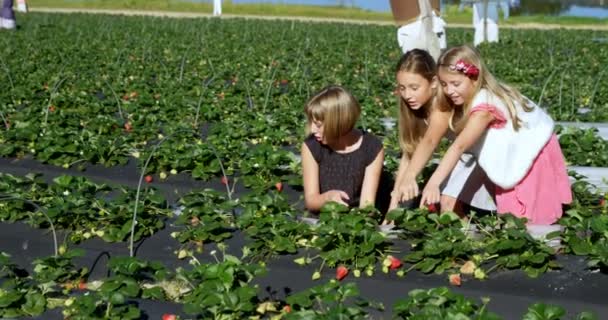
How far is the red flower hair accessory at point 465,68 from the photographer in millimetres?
3869

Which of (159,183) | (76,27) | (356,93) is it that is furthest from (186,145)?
(76,27)

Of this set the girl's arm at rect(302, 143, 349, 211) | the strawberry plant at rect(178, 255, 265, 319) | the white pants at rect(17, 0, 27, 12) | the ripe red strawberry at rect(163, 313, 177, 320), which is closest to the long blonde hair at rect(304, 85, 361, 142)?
the girl's arm at rect(302, 143, 349, 211)

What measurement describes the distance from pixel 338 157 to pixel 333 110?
1.04 ft

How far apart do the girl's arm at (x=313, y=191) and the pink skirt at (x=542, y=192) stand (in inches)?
29.3

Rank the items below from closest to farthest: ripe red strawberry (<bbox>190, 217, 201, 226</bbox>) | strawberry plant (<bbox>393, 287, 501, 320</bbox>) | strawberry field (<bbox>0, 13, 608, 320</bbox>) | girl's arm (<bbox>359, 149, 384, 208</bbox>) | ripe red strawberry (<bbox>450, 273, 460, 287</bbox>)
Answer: strawberry plant (<bbox>393, 287, 501, 320</bbox>), strawberry field (<bbox>0, 13, 608, 320</bbox>), ripe red strawberry (<bbox>450, 273, 460, 287</bbox>), ripe red strawberry (<bbox>190, 217, 201, 226</bbox>), girl's arm (<bbox>359, 149, 384, 208</bbox>)

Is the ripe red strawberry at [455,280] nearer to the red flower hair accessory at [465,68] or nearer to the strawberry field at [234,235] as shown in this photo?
the strawberry field at [234,235]

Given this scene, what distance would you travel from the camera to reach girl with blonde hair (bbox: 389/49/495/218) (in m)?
4.08

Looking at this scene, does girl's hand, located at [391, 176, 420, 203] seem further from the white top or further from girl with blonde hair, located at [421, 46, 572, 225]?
the white top

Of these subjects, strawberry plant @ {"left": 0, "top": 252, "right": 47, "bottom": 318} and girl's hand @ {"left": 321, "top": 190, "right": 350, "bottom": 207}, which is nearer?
strawberry plant @ {"left": 0, "top": 252, "right": 47, "bottom": 318}

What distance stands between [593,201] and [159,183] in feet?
7.36

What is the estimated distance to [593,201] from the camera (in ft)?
14.6

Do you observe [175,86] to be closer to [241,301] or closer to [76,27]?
[241,301]

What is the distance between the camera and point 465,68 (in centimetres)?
388

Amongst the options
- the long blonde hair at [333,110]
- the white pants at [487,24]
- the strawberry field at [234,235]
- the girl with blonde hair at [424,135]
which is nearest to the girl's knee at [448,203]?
the girl with blonde hair at [424,135]
